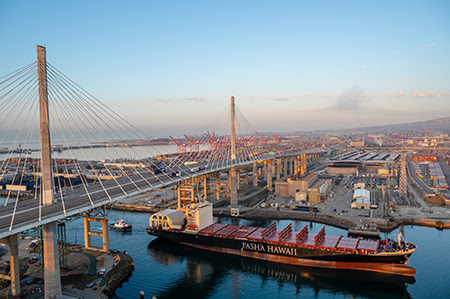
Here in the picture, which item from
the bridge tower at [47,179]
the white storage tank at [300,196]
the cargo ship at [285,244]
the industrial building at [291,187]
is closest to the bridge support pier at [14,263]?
the bridge tower at [47,179]

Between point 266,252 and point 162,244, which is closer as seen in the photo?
point 266,252

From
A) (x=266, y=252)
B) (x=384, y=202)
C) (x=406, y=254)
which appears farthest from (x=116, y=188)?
(x=384, y=202)

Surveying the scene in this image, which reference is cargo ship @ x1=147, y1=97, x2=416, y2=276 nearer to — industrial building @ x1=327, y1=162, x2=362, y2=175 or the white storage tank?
the white storage tank

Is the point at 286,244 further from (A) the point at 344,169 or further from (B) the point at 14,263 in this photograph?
(A) the point at 344,169

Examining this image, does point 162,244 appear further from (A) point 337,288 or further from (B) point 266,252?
(A) point 337,288

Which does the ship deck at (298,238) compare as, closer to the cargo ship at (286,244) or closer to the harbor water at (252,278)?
the cargo ship at (286,244)

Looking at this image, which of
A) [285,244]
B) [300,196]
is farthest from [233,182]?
[285,244]

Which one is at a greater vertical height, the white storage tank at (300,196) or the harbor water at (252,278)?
the white storage tank at (300,196)

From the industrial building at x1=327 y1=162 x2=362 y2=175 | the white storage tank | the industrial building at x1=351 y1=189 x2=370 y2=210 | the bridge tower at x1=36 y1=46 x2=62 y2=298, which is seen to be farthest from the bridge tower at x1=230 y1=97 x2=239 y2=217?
the industrial building at x1=327 y1=162 x2=362 y2=175
